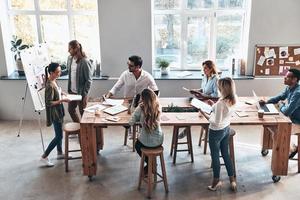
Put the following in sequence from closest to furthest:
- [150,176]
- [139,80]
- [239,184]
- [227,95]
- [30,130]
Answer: [227,95] → [150,176] → [239,184] → [139,80] → [30,130]

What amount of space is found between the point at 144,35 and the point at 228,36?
1.49 m

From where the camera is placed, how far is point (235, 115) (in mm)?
4504

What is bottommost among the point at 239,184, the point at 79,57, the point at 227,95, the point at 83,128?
the point at 239,184

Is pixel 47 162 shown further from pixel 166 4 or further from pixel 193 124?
pixel 166 4

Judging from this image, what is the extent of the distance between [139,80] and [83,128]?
3.92 ft

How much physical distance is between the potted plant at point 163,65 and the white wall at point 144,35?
7.7 inches

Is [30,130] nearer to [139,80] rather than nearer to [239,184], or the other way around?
[139,80]

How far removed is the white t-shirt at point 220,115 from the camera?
12.9ft

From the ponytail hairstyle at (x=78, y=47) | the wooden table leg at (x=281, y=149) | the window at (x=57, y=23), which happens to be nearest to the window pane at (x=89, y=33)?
the window at (x=57, y=23)

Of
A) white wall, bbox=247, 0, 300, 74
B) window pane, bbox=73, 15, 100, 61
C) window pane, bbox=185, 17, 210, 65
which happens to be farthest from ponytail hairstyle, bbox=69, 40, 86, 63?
white wall, bbox=247, 0, 300, 74

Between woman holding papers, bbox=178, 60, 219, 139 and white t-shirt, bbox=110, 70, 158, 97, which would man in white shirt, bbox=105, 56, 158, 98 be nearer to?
white t-shirt, bbox=110, 70, 158, 97

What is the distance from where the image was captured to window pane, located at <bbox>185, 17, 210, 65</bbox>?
6271mm

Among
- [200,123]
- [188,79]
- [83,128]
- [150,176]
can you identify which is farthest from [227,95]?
[188,79]

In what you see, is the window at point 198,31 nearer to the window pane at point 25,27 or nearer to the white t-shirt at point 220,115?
the window pane at point 25,27
